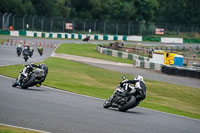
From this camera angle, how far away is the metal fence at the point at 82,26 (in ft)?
235

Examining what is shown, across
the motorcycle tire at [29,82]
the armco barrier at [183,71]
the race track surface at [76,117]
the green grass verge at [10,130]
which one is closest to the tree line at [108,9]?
the armco barrier at [183,71]

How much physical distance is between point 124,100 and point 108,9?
82.3 metres

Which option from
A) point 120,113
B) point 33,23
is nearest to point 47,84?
point 120,113

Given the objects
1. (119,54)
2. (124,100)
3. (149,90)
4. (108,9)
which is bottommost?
(149,90)

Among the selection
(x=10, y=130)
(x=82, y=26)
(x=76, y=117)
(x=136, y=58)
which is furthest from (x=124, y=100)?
(x=82, y=26)

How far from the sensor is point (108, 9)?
311 ft

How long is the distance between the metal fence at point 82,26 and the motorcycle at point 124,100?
57.1 m

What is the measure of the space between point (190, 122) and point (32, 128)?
17.8 ft

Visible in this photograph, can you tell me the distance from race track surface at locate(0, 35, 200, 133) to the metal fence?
5626cm

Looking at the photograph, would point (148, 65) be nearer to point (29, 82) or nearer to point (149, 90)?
point (149, 90)

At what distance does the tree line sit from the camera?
81750 millimetres

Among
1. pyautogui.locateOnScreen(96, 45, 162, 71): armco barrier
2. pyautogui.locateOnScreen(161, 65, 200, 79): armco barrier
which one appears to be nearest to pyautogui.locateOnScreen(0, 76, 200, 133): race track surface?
pyautogui.locateOnScreen(161, 65, 200, 79): armco barrier

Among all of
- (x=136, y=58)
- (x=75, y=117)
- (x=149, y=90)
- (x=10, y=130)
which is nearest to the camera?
(x=10, y=130)

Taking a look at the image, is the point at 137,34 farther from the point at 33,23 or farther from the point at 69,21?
the point at 33,23
